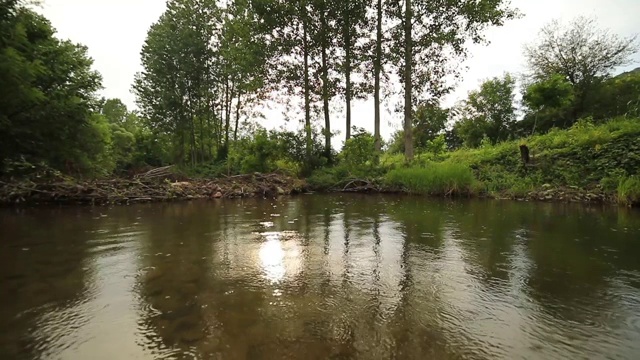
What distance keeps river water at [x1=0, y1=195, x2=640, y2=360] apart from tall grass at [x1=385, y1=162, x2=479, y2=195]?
6.89 m

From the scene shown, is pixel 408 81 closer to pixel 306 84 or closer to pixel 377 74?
pixel 377 74

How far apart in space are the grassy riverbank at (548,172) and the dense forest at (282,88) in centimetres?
15

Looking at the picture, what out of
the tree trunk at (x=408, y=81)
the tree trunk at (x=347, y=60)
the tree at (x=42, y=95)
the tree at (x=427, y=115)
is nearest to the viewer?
the tree at (x=42, y=95)

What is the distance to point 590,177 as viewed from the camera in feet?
39.4

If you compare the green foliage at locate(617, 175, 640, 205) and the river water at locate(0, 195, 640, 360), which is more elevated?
the green foliage at locate(617, 175, 640, 205)

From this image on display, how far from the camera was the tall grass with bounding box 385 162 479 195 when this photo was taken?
13094mm

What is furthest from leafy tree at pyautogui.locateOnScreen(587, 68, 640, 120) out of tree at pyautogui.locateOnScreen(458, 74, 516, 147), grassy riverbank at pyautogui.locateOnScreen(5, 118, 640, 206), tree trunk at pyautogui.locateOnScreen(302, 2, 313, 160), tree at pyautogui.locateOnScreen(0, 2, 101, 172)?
tree at pyautogui.locateOnScreen(0, 2, 101, 172)

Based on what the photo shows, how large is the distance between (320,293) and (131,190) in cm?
1027

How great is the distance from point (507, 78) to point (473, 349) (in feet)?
140

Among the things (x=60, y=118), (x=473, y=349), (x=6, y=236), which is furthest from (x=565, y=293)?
(x=60, y=118)

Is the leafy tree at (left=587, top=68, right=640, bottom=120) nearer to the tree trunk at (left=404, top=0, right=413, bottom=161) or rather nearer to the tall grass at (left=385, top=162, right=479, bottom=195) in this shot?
the tree trunk at (left=404, top=0, right=413, bottom=161)

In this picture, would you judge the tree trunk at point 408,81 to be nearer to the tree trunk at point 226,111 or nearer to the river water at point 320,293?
the river water at point 320,293

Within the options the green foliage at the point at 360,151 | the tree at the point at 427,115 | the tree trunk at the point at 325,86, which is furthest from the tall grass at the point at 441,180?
the tree trunk at the point at 325,86

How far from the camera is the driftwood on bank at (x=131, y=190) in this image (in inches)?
390
